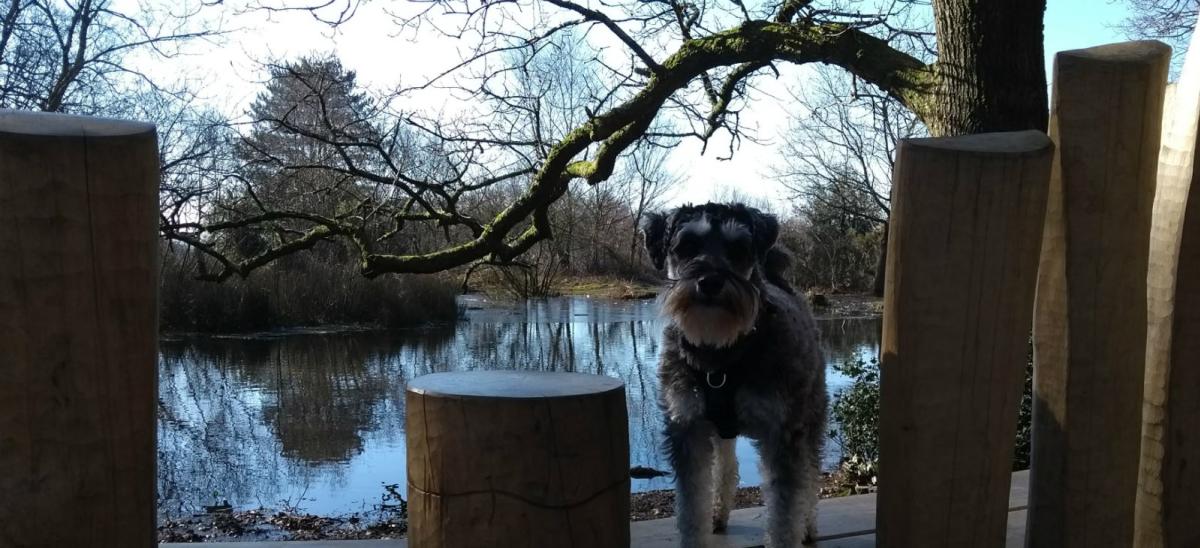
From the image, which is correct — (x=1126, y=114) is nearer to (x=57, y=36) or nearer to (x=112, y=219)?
(x=112, y=219)


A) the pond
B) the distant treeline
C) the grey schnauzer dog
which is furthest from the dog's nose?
the distant treeline

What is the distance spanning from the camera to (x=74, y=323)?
6.27 feet

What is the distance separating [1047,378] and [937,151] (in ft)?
2.35

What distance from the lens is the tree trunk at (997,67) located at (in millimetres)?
6543

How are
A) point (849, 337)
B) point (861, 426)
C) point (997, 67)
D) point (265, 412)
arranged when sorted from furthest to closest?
point (849, 337), point (265, 412), point (861, 426), point (997, 67)

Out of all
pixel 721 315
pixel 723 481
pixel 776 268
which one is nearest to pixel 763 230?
pixel 776 268

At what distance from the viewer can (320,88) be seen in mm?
8867

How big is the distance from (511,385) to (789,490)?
1.93 m

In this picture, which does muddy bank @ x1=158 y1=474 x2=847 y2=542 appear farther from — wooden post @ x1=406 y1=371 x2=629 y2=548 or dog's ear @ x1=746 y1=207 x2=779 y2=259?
wooden post @ x1=406 y1=371 x2=629 y2=548

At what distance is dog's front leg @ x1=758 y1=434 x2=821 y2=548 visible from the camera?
3672 mm

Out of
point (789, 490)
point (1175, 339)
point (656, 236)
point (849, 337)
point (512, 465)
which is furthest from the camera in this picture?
point (849, 337)

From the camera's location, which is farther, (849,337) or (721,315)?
(849,337)

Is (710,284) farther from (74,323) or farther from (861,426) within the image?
(861,426)

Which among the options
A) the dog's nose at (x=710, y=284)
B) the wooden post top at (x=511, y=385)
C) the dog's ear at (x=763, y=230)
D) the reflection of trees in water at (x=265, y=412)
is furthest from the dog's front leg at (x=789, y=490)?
the reflection of trees in water at (x=265, y=412)
